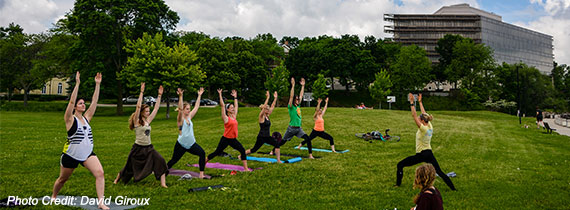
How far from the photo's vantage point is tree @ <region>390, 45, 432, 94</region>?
71125mm

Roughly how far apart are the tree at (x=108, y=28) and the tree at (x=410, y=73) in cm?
4833

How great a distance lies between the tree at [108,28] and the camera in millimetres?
40250

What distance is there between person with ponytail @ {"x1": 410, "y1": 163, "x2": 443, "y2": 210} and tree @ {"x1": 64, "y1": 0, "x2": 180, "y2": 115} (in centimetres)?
4192

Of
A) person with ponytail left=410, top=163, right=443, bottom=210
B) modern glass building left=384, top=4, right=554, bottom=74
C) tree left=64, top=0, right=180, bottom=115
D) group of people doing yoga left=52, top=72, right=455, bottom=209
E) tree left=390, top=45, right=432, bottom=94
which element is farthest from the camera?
modern glass building left=384, top=4, right=554, bottom=74

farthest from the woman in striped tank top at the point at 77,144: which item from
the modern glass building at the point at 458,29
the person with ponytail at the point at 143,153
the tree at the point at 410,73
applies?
the modern glass building at the point at 458,29

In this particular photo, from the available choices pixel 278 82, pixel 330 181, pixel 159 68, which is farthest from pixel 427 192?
pixel 278 82

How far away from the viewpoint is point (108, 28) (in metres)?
40.6

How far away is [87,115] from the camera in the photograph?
272 inches

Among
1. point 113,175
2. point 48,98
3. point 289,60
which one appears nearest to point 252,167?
point 113,175

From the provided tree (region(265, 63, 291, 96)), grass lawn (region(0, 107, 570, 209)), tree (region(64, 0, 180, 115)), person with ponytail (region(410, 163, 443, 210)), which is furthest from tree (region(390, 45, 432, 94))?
person with ponytail (region(410, 163, 443, 210))

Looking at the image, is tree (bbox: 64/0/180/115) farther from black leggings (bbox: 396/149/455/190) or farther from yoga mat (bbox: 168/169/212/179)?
black leggings (bbox: 396/149/455/190)

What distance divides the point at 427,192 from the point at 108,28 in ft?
143

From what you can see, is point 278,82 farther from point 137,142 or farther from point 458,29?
point 458,29

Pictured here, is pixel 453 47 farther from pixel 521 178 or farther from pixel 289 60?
pixel 521 178
